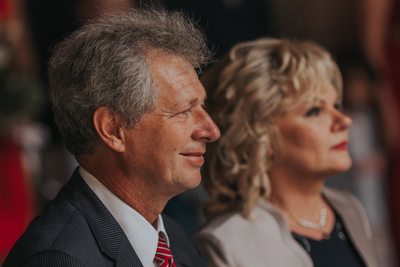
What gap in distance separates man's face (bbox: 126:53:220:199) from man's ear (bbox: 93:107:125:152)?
0.08 feet

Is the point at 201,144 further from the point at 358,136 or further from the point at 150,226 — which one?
the point at 358,136

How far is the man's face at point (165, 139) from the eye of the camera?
215cm

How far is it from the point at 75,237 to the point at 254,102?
95 cm

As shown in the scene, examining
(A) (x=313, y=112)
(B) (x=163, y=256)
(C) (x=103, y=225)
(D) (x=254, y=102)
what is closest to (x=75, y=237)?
(C) (x=103, y=225)

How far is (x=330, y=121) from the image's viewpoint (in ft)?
9.25

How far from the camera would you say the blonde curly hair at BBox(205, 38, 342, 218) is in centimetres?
281

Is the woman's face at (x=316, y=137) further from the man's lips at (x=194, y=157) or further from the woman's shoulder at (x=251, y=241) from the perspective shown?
the man's lips at (x=194, y=157)

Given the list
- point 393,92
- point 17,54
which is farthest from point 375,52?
point 17,54

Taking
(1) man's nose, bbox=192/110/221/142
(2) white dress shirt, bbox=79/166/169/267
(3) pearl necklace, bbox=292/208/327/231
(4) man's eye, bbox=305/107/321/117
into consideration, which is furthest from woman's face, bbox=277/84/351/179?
(2) white dress shirt, bbox=79/166/169/267

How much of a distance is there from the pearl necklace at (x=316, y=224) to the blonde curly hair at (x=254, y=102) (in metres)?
0.17

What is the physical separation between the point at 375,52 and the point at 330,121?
8.44ft

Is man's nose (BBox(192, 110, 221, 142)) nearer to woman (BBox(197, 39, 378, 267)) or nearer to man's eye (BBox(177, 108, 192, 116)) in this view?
man's eye (BBox(177, 108, 192, 116))

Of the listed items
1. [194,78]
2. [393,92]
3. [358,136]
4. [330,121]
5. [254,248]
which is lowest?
[358,136]

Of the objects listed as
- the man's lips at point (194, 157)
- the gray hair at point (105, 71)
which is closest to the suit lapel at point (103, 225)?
the gray hair at point (105, 71)
